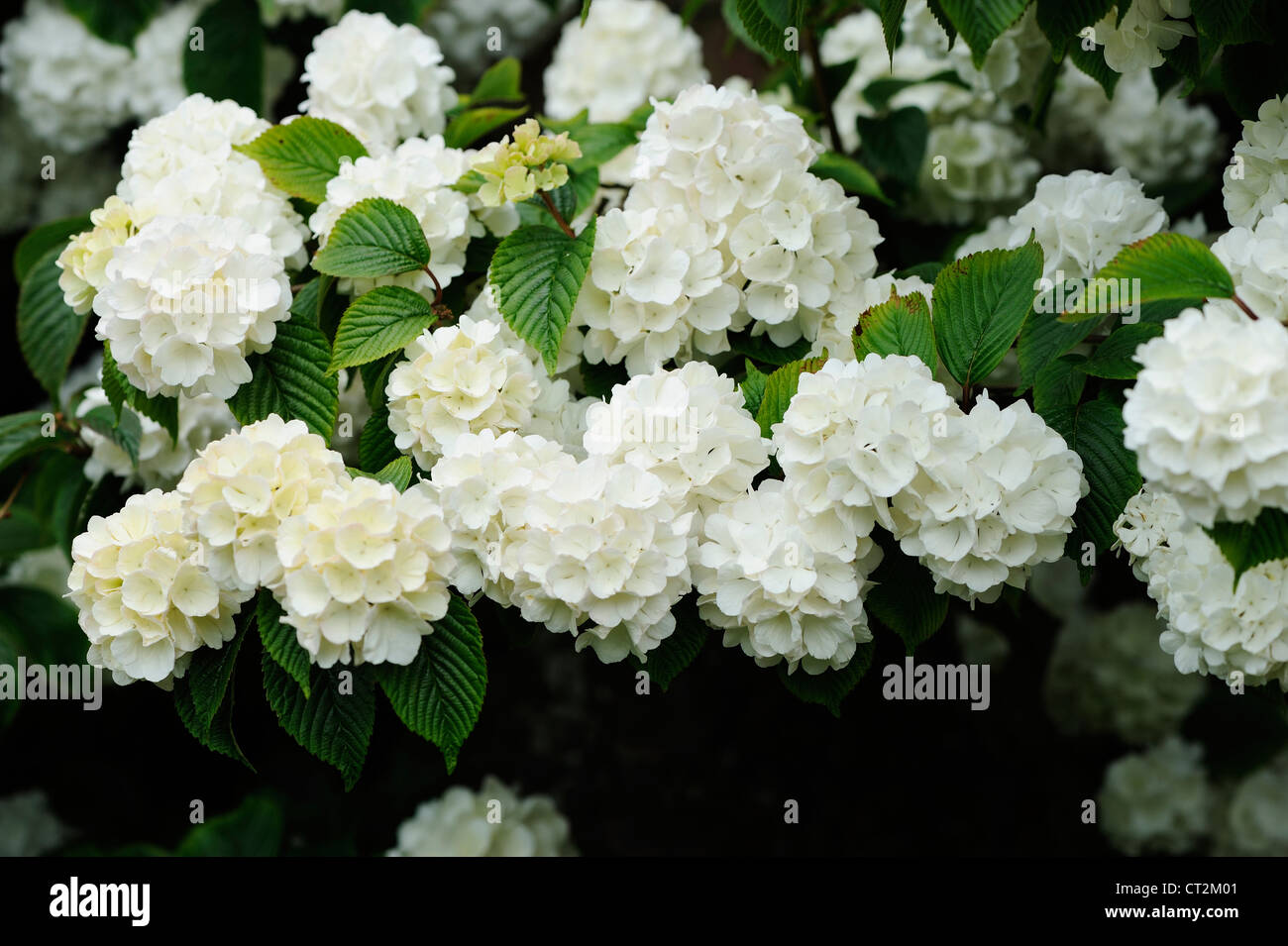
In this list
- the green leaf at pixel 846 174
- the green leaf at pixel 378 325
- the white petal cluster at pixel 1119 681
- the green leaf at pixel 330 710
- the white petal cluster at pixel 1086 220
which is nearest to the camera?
the green leaf at pixel 330 710

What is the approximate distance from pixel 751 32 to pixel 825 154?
1.02 ft

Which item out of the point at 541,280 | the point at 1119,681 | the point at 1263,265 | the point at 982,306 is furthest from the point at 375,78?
the point at 1119,681

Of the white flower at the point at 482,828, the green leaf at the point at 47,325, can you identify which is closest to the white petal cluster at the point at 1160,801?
the white flower at the point at 482,828

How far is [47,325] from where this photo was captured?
1.56 metres

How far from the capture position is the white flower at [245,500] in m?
1.04

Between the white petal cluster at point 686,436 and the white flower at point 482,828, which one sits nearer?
the white petal cluster at point 686,436

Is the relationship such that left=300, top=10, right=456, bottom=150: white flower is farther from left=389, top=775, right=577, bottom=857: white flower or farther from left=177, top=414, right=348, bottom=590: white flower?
left=389, top=775, right=577, bottom=857: white flower

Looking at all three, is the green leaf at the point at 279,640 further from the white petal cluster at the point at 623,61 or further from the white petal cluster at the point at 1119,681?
the white petal cluster at the point at 1119,681

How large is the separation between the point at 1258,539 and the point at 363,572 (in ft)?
2.32

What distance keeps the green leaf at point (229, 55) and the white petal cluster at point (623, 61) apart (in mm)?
573

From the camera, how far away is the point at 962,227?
6.51 ft

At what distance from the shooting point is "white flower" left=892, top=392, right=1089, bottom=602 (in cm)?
105

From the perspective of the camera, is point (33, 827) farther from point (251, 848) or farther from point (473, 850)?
point (473, 850)

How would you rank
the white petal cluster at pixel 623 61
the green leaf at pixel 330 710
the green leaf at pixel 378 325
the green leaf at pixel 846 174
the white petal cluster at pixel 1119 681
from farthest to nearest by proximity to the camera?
the white petal cluster at pixel 1119 681 < the white petal cluster at pixel 623 61 < the green leaf at pixel 846 174 < the green leaf at pixel 378 325 < the green leaf at pixel 330 710
